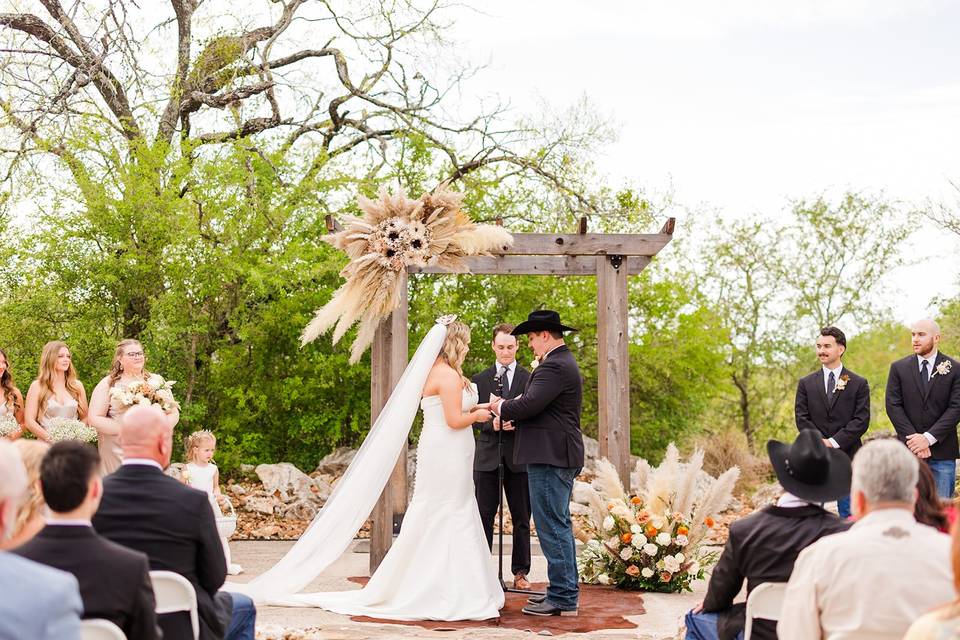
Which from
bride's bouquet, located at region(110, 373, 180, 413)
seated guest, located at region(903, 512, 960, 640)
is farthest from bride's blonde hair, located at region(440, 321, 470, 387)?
seated guest, located at region(903, 512, 960, 640)

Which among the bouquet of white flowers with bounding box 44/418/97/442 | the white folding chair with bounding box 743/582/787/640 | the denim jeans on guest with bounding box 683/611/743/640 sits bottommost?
the denim jeans on guest with bounding box 683/611/743/640

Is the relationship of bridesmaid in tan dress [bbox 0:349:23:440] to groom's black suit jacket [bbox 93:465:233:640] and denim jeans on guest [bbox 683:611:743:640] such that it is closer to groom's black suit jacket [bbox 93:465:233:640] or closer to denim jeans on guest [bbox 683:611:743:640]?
groom's black suit jacket [bbox 93:465:233:640]

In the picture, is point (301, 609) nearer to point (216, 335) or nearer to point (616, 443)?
Result: point (616, 443)

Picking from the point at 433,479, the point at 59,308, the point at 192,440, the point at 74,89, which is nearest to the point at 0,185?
the point at 74,89

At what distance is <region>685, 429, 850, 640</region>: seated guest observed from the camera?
4047mm

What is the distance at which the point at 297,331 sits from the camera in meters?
12.9

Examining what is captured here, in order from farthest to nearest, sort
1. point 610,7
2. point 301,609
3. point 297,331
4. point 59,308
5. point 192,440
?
point 610,7, point 297,331, point 59,308, point 192,440, point 301,609

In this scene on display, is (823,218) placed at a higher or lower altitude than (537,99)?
lower

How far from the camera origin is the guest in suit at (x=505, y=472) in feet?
26.3

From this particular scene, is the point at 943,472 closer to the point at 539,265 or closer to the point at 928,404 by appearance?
the point at 928,404

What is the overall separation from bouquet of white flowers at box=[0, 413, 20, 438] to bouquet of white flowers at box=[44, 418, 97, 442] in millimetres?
217

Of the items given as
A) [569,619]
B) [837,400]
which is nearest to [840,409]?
→ [837,400]

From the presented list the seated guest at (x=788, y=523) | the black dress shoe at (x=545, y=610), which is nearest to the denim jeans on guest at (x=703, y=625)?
the seated guest at (x=788, y=523)

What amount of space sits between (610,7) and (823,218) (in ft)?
22.5
